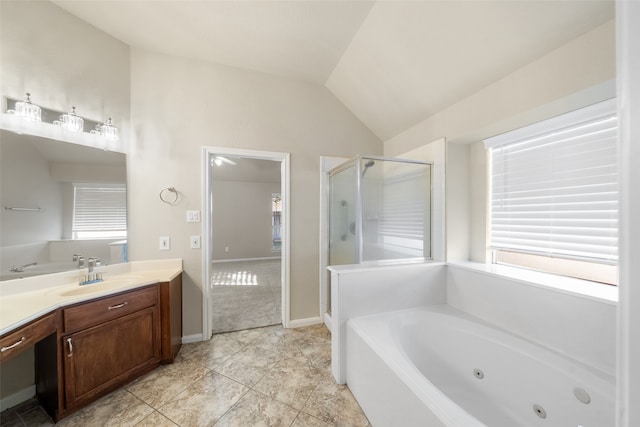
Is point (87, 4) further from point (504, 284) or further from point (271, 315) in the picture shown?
point (504, 284)

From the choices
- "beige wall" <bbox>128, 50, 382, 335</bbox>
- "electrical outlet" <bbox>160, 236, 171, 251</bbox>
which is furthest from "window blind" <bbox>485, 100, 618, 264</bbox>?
"electrical outlet" <bbox>160, 236, 171, 251</bbox>

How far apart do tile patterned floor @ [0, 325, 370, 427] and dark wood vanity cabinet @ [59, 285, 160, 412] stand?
118 millimetres

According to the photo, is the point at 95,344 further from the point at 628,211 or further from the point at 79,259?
the point at 628,211

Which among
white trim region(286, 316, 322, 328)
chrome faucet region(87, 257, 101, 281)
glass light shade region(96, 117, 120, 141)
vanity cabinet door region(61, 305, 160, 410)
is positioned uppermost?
glass light shade region(96, 117, 120, 141)

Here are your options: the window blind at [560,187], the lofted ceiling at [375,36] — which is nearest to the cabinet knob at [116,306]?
the lofted ceiling at [375,36]

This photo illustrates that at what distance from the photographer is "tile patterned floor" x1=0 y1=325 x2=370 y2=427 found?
1401 millimetres

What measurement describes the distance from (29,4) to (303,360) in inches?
128

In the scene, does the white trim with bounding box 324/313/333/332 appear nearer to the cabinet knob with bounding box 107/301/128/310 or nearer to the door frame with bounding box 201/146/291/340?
the door frame with bounding box 201/146/291/340

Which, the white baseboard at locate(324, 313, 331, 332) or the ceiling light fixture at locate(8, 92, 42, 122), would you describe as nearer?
the ceiling light fixture at locate(8, 92, 42, 122)

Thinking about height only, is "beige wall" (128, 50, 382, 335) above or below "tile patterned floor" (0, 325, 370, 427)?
above

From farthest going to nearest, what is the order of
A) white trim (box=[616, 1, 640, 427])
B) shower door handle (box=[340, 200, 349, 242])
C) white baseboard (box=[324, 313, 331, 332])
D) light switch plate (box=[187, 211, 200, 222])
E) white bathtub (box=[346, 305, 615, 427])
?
white baseboard (box=[324, 313, 331, 332]), shower door handle (box=[340, 200, 349, 242]), light switch plate (box=[187, 211, 200, 222]), white bathtub (box=[346, 305, 615, 427]), white trim (box=[616, 1, 640, 427])

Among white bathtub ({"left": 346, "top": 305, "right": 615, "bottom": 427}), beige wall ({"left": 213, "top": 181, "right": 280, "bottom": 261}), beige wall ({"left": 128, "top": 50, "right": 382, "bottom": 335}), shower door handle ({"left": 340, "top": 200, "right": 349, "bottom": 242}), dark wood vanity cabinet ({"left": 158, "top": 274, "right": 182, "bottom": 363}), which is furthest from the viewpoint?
beige wall ({"left": 213, "top": 181, "right": 280, "bottom": 261})

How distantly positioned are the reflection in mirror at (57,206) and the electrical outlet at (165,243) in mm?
272

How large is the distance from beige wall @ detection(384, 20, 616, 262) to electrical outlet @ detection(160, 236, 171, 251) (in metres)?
2.55
